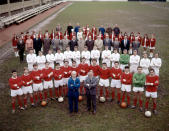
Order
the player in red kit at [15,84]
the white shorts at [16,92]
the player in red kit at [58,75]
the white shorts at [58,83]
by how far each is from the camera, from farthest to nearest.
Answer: the white shorts at [58,83] < the player in red kit at [58,75] < the white shorts at [16,92] < the player in red kit at [15,84]

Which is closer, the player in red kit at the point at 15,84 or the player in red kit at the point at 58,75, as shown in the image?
the player in red kit at the point at 15,84

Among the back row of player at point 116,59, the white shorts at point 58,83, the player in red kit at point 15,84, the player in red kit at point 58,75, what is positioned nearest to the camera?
the player in red kit at point 15,84

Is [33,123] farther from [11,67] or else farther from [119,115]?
[11,67]

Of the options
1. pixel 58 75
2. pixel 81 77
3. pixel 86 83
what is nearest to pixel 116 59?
pixel 81 77

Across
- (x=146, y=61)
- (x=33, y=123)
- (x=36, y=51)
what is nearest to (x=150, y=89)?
(x=146, y=61)

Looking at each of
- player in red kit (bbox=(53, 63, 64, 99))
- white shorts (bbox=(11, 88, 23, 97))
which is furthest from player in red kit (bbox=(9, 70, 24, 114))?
player in red kit (bbox=(53, 63, 64, 99))

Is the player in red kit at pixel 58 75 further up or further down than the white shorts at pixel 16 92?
further up

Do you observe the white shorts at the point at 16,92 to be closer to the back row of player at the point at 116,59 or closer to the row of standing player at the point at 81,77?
the row of standing player at the point at 81,77

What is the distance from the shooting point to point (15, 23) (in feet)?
102

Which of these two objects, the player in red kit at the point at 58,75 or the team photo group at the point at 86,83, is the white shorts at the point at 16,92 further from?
the player in red kit at the point at 58,75

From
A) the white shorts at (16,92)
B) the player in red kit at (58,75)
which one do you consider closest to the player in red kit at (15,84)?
the white shorts at (16,92)

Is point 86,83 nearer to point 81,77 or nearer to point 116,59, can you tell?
point 81,77

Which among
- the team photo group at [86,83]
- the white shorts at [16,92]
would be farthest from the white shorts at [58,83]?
the white shorts at [16,92]

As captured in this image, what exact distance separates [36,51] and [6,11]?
64.7ft
